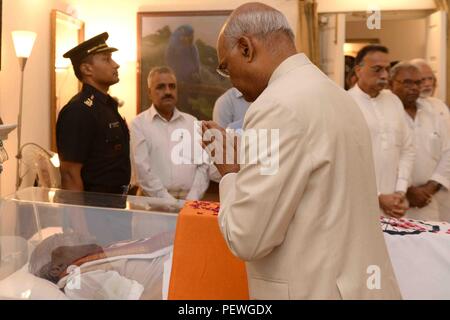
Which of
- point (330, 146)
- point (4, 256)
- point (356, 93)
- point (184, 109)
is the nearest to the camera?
point (330, 146)

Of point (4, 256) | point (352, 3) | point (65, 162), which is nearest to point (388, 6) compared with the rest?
point (352, 3)

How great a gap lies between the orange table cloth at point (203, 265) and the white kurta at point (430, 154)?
2.15 meters

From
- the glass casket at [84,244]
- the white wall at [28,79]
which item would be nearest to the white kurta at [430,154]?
the glass casket at [84,244]

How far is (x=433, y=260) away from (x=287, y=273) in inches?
53.6

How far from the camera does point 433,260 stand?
7.83 ft

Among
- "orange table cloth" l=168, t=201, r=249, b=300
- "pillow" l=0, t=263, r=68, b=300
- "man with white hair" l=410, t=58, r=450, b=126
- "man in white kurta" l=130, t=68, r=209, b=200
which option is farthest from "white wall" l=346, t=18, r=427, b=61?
"pillow" l=0, t=263, r=68, b=300

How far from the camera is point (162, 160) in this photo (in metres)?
3.79

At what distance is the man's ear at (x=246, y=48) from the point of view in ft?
A: 4.27

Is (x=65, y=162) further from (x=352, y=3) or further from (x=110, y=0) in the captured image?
(x=352, y=3)

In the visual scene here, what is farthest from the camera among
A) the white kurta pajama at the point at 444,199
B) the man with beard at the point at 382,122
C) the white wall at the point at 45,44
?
the white wall at the point at 45,44

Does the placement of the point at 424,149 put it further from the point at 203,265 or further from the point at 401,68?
the point at 203,265

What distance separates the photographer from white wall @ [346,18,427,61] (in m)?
8.20

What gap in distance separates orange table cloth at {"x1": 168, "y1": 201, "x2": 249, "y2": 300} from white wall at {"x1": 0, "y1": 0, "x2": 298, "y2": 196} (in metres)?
2.75

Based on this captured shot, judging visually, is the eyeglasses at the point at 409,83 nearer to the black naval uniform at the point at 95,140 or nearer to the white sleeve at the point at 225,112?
the white sleeve at the point at 225,112
